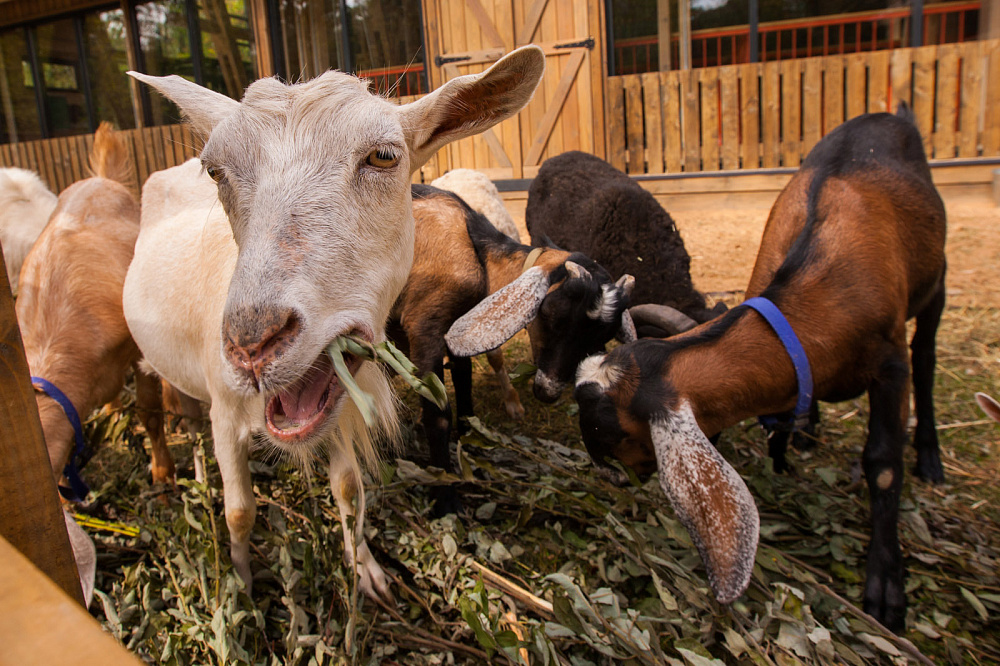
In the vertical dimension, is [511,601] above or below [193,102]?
below

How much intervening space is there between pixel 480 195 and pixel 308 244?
3.84m

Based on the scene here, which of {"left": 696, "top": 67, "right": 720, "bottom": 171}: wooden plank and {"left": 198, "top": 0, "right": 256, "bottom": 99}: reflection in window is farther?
{"left": 198, "top": 0, "right": 256, "bottom": 99}: reflection in window

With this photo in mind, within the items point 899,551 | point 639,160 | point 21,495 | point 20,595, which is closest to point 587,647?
point 899,551

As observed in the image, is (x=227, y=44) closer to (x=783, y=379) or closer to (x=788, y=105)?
(x=788, y=105)

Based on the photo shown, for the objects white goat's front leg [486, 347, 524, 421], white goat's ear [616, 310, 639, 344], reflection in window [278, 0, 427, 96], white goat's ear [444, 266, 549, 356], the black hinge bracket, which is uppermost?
reflection in window [278, 0, 427, 96]

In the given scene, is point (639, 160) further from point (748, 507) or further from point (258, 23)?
point (748, 507)

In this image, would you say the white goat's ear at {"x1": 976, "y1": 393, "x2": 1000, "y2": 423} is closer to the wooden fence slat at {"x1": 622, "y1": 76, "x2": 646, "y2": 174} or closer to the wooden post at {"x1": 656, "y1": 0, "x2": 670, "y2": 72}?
the wooden fence slat at {"x1": 622, "y1": 76, "x2": 646, "y2": 174}

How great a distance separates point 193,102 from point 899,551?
9.83 ft

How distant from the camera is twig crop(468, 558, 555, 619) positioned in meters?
2.43

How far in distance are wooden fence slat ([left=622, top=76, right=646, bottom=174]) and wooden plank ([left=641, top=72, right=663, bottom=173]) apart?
79 millimetres

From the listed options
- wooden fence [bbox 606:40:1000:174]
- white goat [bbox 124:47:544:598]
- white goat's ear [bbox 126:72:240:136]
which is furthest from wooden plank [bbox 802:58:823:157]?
white goat's ear [bbox 126:72:240:136]

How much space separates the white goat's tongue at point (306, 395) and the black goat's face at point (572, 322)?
170 cm

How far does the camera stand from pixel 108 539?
10.2 ft

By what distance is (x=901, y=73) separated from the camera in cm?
788
